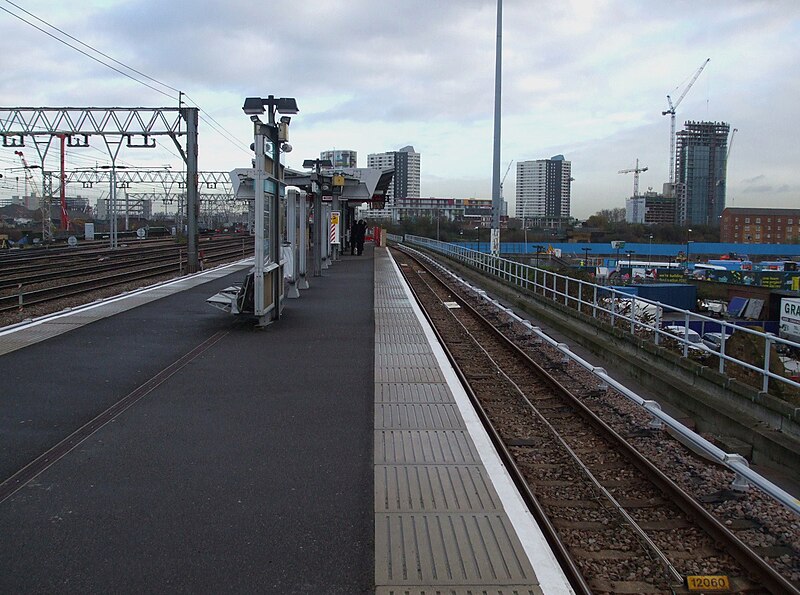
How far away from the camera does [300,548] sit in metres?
4.39

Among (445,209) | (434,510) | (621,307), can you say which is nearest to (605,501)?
(434,510)

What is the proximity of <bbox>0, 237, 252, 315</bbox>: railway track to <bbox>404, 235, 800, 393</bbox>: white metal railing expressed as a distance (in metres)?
12.5

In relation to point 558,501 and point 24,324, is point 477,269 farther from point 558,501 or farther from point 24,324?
point 558,501

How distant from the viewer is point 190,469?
18.9ft

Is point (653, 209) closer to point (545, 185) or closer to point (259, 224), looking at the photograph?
point (545, 185)

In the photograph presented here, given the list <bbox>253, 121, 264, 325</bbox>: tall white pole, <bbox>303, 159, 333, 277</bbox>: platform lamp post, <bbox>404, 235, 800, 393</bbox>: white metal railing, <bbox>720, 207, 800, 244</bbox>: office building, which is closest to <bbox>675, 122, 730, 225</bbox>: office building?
<bbox>720, 207, 800, 244</bbox>: office building

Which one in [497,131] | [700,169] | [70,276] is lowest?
[70,276]

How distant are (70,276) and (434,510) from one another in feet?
80.4

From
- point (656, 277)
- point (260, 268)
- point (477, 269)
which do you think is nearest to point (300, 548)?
point (260, 268)

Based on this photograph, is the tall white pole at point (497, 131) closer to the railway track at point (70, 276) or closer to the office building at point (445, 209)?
the railway track at point (70, 276)

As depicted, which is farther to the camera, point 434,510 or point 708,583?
point 434,510

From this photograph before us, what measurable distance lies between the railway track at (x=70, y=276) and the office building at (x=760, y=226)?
5426 centimetres

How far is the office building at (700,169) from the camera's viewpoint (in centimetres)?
11627

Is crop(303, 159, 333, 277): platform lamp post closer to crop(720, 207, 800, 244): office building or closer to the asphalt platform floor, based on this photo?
the asphalt platform floor
